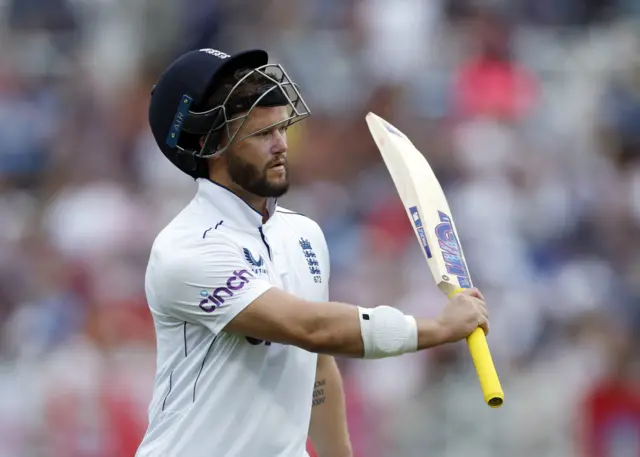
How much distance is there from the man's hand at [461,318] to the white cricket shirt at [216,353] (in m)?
0.51

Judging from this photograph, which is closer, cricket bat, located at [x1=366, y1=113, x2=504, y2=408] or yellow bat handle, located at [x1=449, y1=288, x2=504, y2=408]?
yellow bat handle, located at [x1=449, y1=288, x2=504, y2=408]

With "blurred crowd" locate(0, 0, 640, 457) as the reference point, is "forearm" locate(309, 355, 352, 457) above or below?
above

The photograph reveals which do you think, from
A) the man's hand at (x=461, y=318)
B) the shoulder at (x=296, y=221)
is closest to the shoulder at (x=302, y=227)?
the shoulder at (x=296, y=221)

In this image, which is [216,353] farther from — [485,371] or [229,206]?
[485,371]

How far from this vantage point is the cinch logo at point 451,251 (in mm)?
3748

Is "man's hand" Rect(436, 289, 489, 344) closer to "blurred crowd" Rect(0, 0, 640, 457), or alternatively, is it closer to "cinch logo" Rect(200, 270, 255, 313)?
"cinch logo" Rect(200, 270, 255, 313)

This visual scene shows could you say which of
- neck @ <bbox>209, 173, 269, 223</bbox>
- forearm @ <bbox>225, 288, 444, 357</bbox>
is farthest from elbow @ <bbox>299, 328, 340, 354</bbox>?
neck @ <bbox>209, 173, 269, 223</bbox>

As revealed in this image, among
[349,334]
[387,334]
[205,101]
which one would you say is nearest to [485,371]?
[387,334]

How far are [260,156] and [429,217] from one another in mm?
639

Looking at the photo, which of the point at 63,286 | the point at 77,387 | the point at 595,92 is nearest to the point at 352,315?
the point at 77,387

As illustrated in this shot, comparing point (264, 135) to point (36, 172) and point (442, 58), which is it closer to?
point (442, 58)

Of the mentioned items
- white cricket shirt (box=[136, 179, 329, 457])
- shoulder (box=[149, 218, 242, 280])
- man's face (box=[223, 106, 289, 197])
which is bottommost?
white cricket shirt (box=[136, 179, 329, 457])

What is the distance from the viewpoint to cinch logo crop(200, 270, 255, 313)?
3.39m

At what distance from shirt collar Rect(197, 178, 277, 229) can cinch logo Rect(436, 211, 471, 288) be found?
62cm
